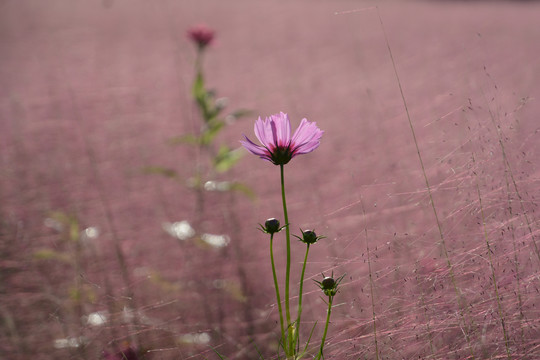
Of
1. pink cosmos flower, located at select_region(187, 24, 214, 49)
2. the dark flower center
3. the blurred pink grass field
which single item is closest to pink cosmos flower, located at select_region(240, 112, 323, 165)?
the dark flower center

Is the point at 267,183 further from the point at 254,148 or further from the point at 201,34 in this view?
the point at 254,148

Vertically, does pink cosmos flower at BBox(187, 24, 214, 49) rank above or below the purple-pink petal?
above

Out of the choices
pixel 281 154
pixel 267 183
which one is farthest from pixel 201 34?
pixel 281 154

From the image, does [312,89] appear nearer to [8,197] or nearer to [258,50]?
[258,50]

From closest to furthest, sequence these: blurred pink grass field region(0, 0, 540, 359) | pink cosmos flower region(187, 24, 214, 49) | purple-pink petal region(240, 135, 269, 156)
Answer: purple-pink petal region(240, 135, 269, 156) → blurred pink grass field region(0, 0, 540, 359) → pink cosmos flower region(187, 24, 214, 49)

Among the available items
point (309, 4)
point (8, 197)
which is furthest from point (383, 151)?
point (309, 4)

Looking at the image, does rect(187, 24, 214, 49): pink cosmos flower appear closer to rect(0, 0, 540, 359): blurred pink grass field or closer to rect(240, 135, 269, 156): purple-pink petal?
rect(0, 0, 540, 359): blurred pink grass field

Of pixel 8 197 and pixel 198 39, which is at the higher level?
pixel 198 39

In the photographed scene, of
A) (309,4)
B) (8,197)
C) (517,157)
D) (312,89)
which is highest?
(309,4)
